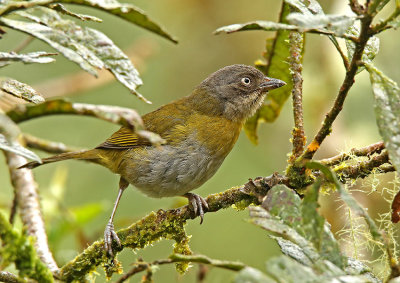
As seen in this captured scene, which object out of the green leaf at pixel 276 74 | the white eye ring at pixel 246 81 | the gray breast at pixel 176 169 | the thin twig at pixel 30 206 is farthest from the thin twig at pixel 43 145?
the green leaf at pixel 276 74

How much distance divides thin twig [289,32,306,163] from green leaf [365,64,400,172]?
2.24ft

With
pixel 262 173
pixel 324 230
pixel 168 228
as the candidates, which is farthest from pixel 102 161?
pixel 324 230

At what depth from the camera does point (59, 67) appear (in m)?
6.98

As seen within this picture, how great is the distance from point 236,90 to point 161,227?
2003mm

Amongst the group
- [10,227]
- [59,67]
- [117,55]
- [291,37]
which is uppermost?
[59,67]

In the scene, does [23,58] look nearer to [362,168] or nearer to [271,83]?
[362,168]

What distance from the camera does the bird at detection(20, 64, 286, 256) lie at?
3.62 meters

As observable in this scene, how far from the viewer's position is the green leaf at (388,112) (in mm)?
1326

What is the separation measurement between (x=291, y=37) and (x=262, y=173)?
10.7 ft

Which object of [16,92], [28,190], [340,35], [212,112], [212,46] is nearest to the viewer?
[340,35]

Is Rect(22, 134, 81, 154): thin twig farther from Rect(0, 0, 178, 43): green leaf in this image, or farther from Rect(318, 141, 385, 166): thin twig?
Rect(0, 0, 178, 43): green leaf

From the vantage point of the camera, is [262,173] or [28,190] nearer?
[28,190]

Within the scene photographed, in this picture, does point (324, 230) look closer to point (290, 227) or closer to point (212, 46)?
point (290, 227)

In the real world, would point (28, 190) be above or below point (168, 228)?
above
